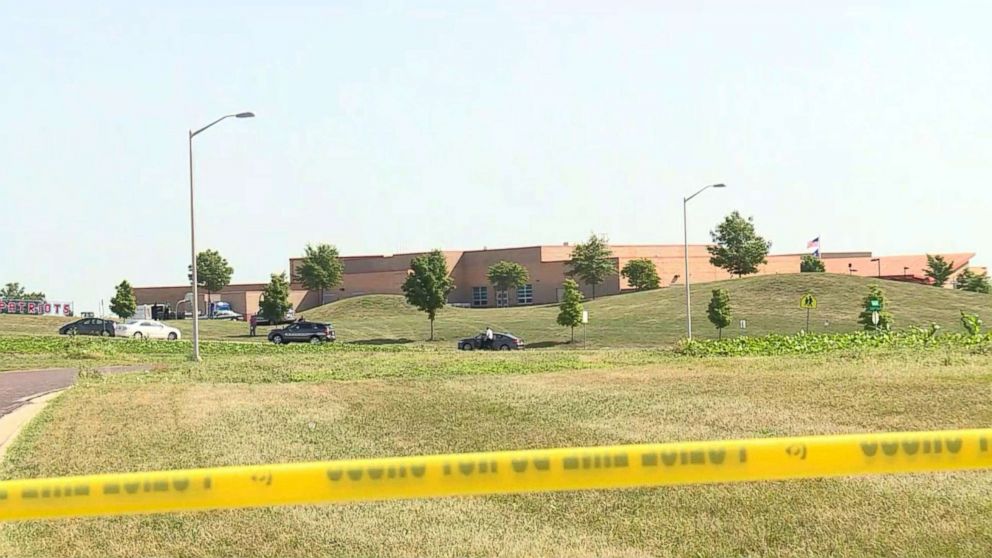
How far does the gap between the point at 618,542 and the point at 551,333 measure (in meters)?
60.8

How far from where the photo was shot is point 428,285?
65438 mm

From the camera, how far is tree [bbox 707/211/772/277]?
306 feet

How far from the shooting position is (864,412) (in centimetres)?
1260

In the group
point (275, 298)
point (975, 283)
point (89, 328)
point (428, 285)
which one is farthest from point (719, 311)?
point (975, 283)

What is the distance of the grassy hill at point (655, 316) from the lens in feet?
220

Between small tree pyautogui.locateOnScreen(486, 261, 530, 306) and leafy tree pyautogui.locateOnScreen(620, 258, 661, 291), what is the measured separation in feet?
36.7

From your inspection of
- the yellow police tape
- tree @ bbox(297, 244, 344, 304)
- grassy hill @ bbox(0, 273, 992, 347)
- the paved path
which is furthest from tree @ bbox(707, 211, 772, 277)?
the yellow police tape

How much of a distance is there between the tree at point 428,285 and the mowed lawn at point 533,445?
41.6 meters

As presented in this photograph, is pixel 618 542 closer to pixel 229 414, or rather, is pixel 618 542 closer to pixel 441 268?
pixel 229 414

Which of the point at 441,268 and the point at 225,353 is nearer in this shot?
the point at 225,353

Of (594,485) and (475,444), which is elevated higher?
(594,485)

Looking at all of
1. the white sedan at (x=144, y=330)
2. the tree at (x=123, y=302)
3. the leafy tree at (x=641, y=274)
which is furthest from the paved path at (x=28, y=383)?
the leafy tree at (x=641, y=274)

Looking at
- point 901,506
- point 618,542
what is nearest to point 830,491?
point 901,506

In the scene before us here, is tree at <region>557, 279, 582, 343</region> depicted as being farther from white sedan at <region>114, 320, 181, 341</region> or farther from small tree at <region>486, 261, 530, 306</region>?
small tree at <region>486, 261, 530, 306</region>
